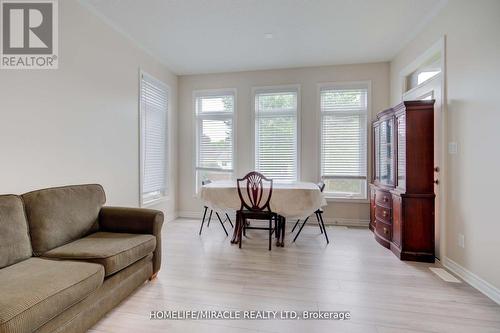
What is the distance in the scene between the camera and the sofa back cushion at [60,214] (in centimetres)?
188

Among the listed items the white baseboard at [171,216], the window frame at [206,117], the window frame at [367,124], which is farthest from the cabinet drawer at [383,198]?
the white baseboard at [171,216]

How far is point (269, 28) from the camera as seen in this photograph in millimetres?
3162

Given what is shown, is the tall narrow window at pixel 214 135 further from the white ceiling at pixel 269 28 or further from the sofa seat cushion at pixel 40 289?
the sofa seat cushion at pixel 40 289

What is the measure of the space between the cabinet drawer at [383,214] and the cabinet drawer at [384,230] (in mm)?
56

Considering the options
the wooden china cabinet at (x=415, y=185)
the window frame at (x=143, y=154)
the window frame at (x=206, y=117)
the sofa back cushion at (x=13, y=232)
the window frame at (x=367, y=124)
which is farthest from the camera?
the window frame at (x=206, y=117)

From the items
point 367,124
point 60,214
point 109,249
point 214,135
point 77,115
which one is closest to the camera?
point 109,249

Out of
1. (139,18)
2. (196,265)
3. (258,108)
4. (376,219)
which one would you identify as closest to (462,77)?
(376,219)

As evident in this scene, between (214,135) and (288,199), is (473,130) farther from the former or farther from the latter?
(214,135)

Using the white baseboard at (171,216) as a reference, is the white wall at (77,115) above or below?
above

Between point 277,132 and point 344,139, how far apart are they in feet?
3.93

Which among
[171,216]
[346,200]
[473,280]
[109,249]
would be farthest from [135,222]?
[346,200]

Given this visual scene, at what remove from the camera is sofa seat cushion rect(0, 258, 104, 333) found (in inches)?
46.0

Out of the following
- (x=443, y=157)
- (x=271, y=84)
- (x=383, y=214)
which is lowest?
(x=383, y=214)

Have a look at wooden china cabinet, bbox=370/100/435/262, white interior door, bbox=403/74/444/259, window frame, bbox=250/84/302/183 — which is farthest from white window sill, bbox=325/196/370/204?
white interior door, bbox=403/74/444/259
